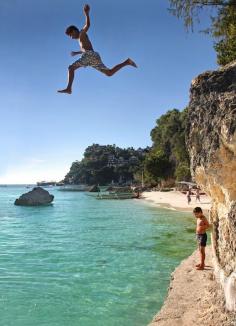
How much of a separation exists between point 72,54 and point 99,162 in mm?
177995

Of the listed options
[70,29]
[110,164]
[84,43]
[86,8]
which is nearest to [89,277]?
[84,43]

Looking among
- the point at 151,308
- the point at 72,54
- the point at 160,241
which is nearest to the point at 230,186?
the point at 72,54

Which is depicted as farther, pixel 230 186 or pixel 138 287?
pixel 138 287

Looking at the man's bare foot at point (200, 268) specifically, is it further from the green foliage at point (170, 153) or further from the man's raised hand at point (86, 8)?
the green foliage at point (170, 153)

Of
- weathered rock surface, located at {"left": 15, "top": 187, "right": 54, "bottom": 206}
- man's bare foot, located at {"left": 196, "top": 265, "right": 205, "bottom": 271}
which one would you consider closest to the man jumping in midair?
man's bare foot, located at {"left": 196, "top": 265, "right": 205, "bottom": 271}

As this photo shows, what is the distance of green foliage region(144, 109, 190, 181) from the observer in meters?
90.7

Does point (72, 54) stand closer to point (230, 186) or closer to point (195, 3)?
point (230, 186)

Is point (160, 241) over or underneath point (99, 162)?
underneath

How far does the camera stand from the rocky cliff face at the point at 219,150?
263 inches

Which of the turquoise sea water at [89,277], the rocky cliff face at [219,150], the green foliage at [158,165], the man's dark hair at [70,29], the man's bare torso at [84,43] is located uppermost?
the green foliage at [158,165]

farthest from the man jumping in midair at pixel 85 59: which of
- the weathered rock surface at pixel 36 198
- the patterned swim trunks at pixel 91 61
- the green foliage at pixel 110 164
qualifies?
the green foliage at pixel 110 164

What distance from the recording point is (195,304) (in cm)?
911

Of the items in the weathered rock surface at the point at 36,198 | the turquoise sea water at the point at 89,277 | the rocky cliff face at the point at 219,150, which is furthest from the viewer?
the weathered rock surface at the point at 36,198

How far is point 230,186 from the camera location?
22.5 feet
